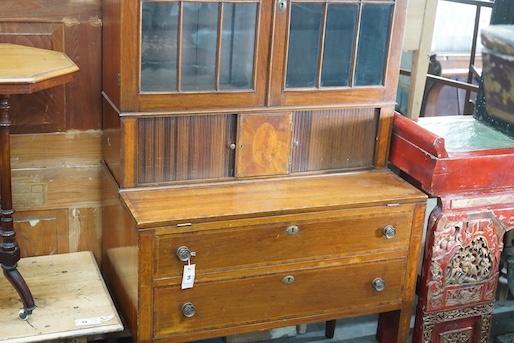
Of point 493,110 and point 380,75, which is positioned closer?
point 380,75

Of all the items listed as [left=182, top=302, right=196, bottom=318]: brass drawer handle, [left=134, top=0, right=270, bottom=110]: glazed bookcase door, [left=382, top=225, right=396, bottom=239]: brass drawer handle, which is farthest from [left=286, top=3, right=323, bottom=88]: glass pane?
[left=182, top=302, right=196, bottom=318]: brass drawer handle

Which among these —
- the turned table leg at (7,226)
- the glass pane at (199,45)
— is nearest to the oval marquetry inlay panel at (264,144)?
the glass pane at (199,45)

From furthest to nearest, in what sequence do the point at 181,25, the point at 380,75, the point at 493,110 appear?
Answer: the point at 493,110
the point at 380,75
the point at 181,25

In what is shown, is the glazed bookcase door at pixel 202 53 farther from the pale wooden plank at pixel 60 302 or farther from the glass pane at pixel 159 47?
the pale wooden plank at pixel 60 302

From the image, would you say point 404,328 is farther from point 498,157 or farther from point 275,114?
point 275,114

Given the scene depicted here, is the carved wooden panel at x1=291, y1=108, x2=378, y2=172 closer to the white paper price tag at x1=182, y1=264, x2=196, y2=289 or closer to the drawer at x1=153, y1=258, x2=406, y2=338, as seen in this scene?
the drawer at x1=153, y1=258, x2=406, y2=338

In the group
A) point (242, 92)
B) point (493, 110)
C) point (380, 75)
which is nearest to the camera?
point (242, 92)

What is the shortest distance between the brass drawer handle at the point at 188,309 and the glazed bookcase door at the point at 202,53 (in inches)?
27.6

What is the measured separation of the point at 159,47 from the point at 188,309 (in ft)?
3.03

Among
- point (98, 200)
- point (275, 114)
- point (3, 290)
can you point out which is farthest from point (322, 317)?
point (3, 290)

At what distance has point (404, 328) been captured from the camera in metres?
3.13

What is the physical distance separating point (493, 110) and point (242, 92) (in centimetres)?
120

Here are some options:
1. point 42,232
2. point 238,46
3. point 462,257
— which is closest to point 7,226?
point 42,232

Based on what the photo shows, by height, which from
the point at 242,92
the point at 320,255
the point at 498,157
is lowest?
the point at 320,255
